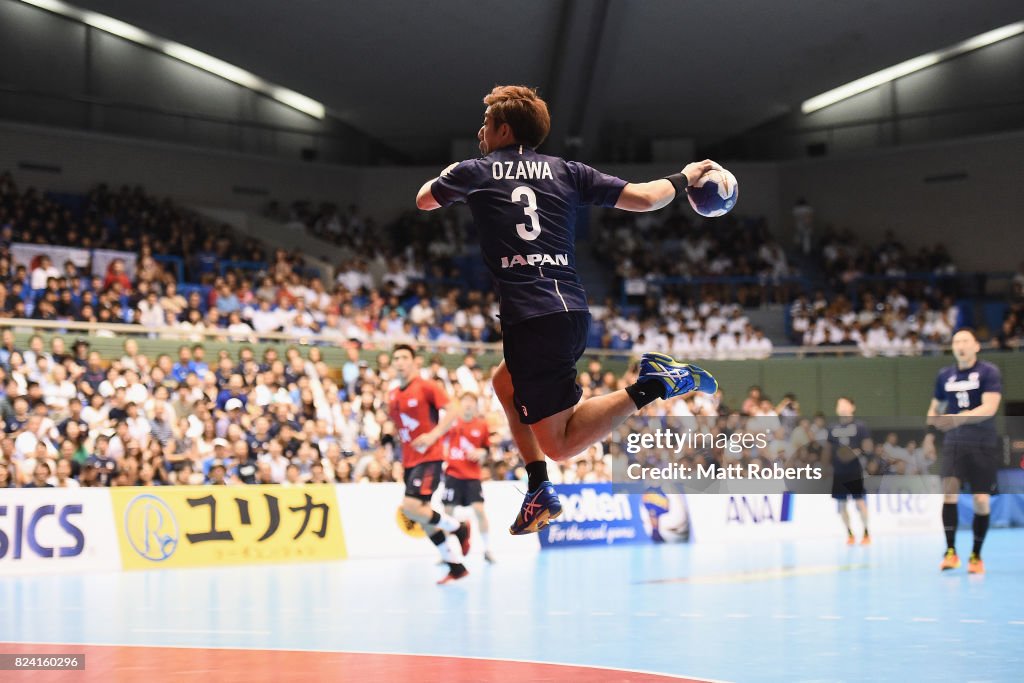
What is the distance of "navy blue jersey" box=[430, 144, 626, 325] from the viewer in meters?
5.57

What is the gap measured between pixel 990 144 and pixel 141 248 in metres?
25.5

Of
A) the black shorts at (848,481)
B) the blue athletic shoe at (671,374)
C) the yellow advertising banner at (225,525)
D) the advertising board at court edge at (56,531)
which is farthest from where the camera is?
the black shorts at (848,481)

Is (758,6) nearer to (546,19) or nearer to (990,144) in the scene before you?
(546,19)

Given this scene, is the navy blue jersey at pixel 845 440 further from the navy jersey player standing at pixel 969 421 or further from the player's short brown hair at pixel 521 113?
the player's short brown hair at pixel 521 113

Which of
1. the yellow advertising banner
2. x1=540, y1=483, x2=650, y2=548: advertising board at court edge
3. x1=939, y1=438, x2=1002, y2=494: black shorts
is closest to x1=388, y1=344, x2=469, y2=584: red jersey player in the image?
the yellow advertising banner

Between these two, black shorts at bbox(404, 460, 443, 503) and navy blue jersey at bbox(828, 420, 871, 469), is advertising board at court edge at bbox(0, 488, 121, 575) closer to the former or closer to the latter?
black shorts at bbox(404, 460, 443, 503)

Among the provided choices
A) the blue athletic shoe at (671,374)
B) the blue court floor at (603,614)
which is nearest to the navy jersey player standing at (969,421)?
the blue court floor at (603,614)

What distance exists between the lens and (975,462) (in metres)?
12.1

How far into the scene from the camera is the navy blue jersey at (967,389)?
11.9 m

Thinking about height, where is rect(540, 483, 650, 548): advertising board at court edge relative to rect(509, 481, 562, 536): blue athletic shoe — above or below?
below

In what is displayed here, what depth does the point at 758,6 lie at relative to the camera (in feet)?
90.7

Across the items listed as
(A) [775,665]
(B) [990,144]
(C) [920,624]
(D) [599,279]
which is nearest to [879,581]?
(C) [920,624]

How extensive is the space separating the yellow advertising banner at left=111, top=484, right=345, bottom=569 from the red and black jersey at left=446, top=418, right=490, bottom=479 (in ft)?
7.15

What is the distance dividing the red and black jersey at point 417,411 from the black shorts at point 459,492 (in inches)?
101
